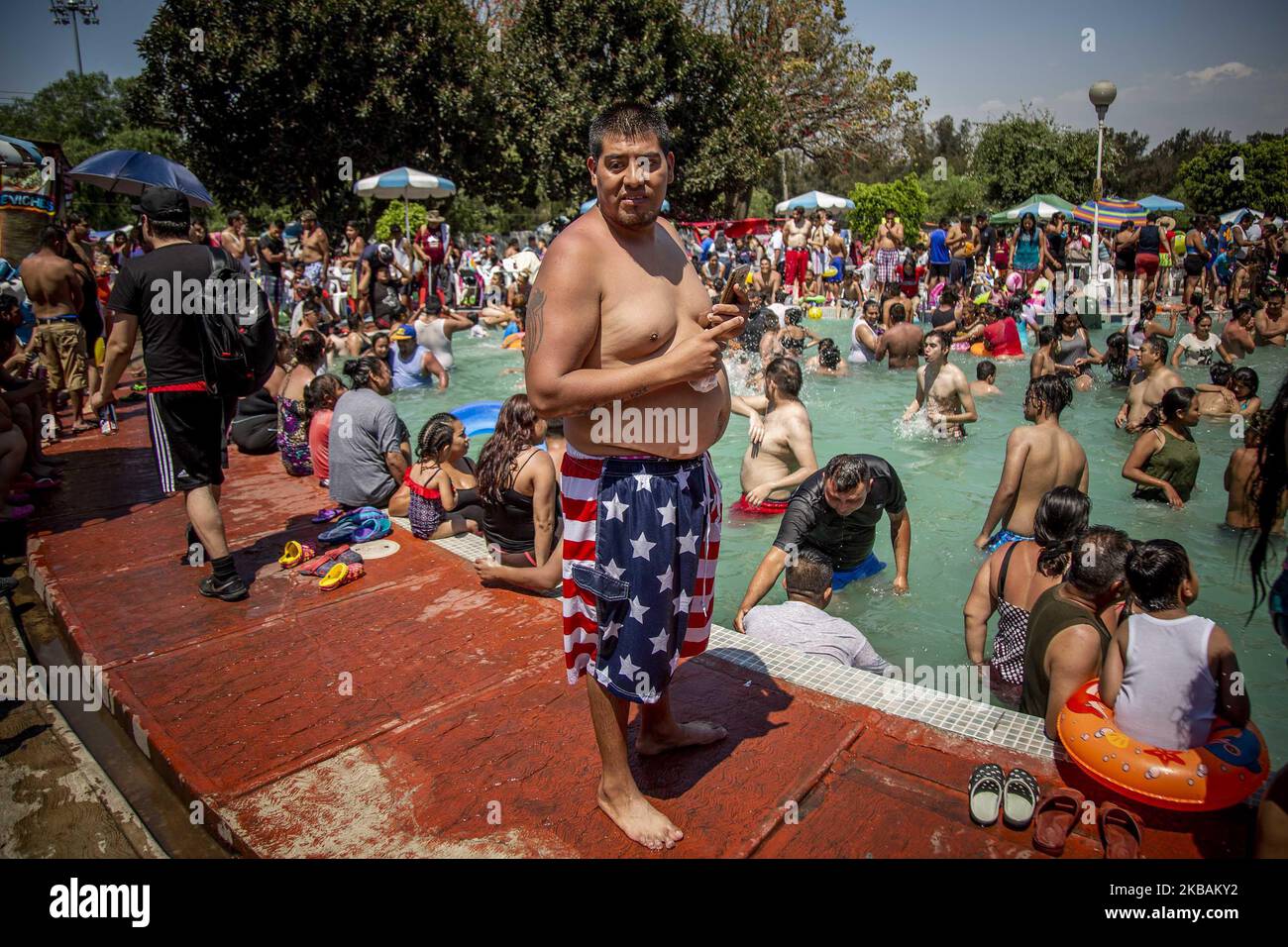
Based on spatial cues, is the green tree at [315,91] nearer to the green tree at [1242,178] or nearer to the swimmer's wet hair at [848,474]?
the swimmer's wet hair at [848,474]

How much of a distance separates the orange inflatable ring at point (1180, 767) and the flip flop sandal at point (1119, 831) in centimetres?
11

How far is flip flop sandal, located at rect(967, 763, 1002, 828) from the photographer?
2.54 m

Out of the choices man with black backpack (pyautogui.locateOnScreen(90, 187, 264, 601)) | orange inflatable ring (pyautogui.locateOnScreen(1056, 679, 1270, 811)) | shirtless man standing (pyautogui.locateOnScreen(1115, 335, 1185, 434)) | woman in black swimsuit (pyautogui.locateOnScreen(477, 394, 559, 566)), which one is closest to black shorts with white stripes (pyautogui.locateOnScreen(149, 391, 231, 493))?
man with black backpack (pyautogui.locateOnScreen(90, 187, 264, 601))

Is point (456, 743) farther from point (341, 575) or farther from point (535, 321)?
point (341, 575)

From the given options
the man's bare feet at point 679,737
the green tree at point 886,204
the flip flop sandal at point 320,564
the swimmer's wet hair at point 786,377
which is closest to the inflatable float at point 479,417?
the swimmer's wet hair at point 786,377

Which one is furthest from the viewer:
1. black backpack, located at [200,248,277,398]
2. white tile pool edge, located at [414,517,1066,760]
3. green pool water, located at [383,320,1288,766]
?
green pool water, located at [383,320,1288,766]

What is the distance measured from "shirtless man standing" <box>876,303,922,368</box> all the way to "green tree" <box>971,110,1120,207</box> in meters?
32.4

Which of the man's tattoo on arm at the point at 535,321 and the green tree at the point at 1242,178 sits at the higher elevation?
the green tree at the point at 1242,178

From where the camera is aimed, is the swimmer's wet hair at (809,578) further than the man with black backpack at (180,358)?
Yes

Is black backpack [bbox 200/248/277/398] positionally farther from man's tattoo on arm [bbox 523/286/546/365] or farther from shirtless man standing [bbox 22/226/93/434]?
shirtless man standing [bbox 22/226/93/434]

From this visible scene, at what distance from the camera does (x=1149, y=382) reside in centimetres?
877

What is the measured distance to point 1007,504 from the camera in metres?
5.89

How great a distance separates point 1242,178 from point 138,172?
136ft

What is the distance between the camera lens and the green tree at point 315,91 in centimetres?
2206
